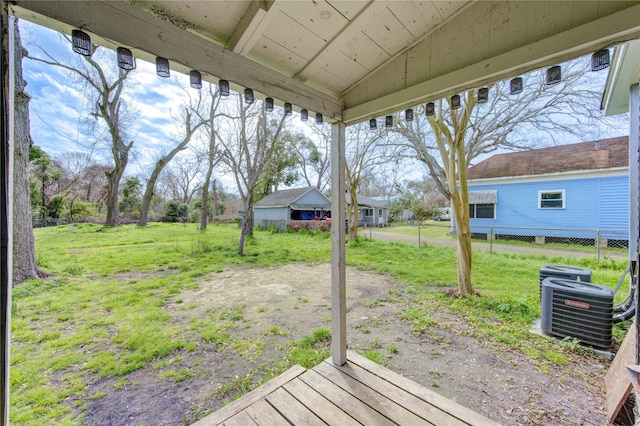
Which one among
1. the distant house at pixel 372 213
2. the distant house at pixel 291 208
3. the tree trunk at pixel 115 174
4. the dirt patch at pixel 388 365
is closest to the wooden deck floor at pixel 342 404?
the dirt patch at pixel 388 365

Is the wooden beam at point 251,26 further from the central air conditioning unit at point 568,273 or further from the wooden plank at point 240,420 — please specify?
the central air conditioning unit at point 568,273

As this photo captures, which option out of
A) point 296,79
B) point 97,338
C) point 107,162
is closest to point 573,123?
point 296,79

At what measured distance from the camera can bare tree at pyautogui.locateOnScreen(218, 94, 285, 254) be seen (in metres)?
7.83

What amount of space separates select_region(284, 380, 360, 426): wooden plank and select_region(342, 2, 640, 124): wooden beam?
6.80 feet

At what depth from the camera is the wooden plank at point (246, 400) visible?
1511mm

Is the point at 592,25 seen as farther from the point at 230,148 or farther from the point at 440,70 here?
the point at 230,148

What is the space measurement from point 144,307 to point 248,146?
5.78m

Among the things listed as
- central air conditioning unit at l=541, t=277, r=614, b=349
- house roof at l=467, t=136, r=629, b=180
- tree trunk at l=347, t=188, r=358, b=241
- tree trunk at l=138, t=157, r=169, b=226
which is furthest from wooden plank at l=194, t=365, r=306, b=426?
tree trunk at l=138, t=157, r=169, b=226

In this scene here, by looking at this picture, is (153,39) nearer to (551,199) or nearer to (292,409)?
(292,409)

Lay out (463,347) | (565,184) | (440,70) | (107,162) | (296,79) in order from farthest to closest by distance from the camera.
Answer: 1. (107,162)
2. (565,184)
3. (463,347)
4. (296,79)
5. (440,70)

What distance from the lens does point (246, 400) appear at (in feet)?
5.46

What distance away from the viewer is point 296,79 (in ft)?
5.71

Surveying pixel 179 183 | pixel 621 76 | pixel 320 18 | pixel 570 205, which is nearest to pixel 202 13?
pixel 320 18

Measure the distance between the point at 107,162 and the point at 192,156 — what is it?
4.27 metres
